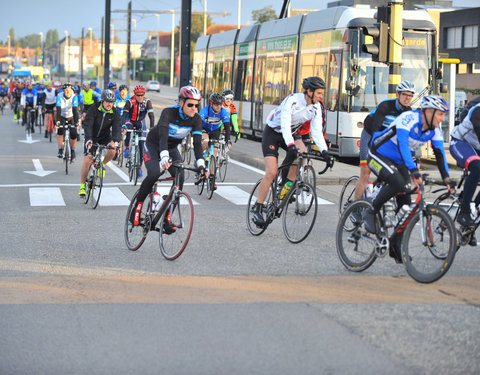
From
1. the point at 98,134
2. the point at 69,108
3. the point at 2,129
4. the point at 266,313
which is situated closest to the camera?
the point at 266,313

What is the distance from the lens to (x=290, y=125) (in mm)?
10234

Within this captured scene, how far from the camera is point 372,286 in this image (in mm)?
7941

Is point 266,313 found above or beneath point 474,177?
beneath

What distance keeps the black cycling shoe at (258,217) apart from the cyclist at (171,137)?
4.36 ft

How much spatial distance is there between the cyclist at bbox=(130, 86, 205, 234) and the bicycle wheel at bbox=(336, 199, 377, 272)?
5.22 ft

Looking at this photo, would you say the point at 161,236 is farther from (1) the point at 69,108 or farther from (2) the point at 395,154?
(1) the point at 69,108

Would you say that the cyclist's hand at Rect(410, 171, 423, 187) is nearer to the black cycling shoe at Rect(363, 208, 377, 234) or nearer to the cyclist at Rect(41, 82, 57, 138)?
the black cycling shoe at Rect(363, 208, 377, 234)

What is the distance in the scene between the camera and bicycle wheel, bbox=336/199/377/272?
8.48m

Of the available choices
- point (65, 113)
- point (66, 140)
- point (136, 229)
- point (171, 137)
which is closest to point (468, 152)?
point (171, 137)

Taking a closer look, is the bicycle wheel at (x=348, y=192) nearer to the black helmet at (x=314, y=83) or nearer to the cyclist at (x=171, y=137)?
the black helmet at (x=314, y=83)

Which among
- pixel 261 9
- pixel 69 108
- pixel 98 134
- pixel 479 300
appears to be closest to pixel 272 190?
pixel 479 300

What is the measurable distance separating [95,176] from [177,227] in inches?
193

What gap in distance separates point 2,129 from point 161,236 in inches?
1179

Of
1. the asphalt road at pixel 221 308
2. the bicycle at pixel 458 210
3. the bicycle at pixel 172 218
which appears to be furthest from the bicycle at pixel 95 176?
the bicycle at pixel 458 210
